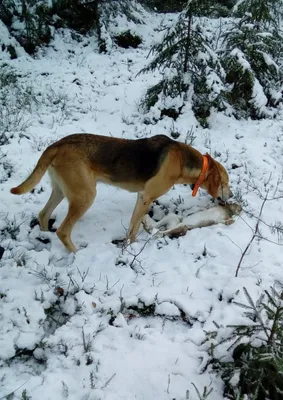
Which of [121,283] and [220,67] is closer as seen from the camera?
[121,283]

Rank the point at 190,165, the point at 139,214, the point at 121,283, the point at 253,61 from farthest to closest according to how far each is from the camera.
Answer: the point at 253,61, the point at 190,165, the point at 139,214, the point at 121,283

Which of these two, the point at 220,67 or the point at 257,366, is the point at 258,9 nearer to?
the point at 220,67

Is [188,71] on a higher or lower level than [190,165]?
higher

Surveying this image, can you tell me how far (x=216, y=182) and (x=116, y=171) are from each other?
4.91 ft

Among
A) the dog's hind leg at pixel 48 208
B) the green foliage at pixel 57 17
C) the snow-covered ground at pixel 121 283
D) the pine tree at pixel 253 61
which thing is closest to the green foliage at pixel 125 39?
the green foliage at pixel 57 17

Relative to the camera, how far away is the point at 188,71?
8.23 metres

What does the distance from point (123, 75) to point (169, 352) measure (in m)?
8.33

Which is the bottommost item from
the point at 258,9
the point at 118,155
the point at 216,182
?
the point at 216,182

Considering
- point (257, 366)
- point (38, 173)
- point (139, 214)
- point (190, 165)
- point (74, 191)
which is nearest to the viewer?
point (257, 366)

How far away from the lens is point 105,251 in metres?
4.75

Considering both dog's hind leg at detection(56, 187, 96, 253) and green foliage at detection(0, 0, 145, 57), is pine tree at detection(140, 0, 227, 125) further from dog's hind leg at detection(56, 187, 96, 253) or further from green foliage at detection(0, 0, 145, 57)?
green foliage at detection(0, 0, 145, 57)

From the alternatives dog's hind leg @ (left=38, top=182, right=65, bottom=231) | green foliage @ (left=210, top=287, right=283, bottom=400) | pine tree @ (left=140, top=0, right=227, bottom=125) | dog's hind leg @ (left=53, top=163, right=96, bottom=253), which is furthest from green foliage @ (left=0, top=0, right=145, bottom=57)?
green foliage @ (left=210, top=287, right=283, bottom=400)

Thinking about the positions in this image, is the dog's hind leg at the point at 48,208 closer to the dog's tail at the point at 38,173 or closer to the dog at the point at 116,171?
the dog at the point at 116,171

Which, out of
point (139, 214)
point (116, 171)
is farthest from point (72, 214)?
point (139, 214)
